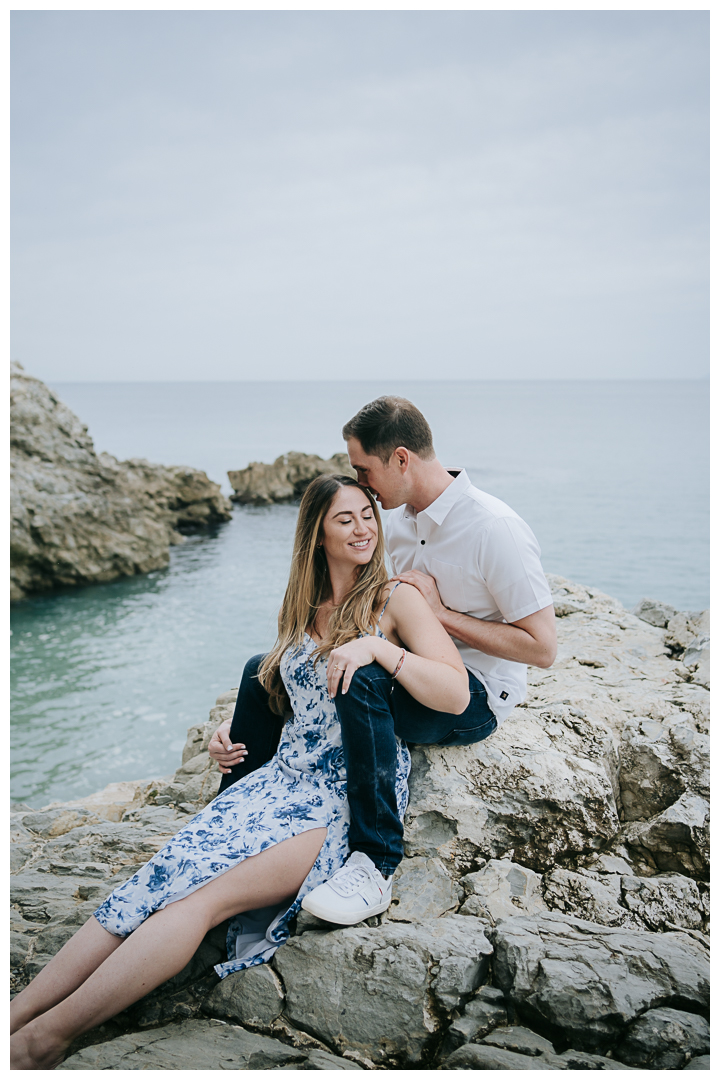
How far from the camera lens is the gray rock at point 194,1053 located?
7.95 ft

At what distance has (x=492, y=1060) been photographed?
2402 millimetres

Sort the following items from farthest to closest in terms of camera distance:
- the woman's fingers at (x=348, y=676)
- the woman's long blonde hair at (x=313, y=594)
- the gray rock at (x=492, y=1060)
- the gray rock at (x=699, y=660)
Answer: the gray rock at (x=699, y=660) → the woman's long blonde hair at (x=313, y=594) → the woman's fingers at (x=348, y=676) → the gray rock at (x=492, y=1060)

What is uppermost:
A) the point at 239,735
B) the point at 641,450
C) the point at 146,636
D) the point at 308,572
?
the point at 641,450

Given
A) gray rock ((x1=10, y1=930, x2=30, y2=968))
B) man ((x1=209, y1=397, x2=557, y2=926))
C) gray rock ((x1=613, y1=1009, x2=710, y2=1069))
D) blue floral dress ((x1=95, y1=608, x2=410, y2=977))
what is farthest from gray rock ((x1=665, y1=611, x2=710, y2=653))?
gray rock ((x1=10, y1=930, x2=30, y2=968))

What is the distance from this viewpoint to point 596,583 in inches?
836

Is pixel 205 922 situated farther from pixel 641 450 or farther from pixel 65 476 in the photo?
pixel 641 450

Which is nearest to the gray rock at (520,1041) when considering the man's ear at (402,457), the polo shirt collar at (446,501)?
the polo shirt collar at (446,501)

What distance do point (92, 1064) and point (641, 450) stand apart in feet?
170

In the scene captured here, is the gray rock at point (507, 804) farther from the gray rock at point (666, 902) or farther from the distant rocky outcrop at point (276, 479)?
the distant rocky outcrop at point (276, 479)

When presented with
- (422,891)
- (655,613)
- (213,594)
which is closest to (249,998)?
(422,891)

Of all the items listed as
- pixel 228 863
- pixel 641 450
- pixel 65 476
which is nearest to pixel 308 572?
pixel 228 863

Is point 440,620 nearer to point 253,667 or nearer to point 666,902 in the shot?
point 253,667

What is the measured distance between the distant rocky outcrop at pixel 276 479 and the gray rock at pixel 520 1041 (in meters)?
24.7

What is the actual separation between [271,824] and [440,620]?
116 cm
